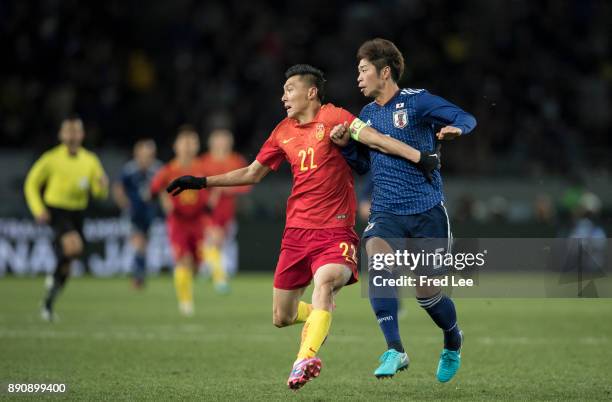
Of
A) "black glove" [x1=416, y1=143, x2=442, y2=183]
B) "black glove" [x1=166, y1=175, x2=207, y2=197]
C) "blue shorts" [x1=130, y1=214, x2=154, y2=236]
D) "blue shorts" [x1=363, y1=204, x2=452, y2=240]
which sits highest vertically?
"black glove" [x1=416, y1=143, x2=442, y2=183]

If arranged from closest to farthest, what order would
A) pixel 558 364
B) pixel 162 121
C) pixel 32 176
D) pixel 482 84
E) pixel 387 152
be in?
1. pixel 387 152
2. pixel 558 364
3. pixel 32 176
4. pixel 162 121
5. pixel 482 84

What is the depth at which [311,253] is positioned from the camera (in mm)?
7613

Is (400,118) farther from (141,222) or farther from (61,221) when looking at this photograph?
(141,222)

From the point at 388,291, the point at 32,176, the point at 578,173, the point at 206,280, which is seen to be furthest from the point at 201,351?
the point at 578,173

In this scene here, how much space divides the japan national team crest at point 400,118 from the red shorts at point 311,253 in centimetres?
81

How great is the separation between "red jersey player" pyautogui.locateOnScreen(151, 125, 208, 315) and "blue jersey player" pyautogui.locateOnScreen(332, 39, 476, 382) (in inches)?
288

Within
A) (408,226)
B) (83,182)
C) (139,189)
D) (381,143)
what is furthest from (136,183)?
(381,143)

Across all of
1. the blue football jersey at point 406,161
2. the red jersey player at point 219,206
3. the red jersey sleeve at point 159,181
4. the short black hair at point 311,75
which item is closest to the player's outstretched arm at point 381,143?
the blue football jersey at point 406,161

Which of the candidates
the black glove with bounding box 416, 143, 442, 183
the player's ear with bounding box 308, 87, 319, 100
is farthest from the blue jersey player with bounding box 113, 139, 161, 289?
the black glove with bounding box 416, 143, 442, 183

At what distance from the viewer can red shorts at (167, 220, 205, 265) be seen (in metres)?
15.3

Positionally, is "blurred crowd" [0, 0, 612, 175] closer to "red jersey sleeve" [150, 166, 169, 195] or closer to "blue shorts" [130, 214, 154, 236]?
"blue shorts" [130, 214, 154, 236]

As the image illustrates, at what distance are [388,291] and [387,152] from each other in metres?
1.00

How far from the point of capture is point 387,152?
7.41m

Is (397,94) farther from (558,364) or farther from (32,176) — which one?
(32,176)
